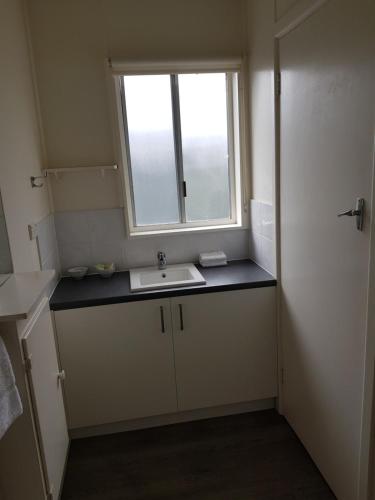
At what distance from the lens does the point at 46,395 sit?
1.58 metres

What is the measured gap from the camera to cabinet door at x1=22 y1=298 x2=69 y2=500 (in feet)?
4.60

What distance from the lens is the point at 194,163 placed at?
2602mm

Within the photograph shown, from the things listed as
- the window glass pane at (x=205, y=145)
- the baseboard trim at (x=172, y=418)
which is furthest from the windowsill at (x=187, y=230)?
the baseboard trim at (x=172, y=418)

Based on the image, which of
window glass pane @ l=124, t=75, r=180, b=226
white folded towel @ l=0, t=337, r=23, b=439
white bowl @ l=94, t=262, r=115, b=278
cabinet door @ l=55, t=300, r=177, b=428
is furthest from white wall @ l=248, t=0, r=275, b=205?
white folded towel @ l=0, t=337, r=23, b=439

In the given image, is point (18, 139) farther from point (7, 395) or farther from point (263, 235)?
point (263, 235)

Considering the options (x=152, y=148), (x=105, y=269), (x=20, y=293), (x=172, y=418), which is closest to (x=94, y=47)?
(x=152, y=148)

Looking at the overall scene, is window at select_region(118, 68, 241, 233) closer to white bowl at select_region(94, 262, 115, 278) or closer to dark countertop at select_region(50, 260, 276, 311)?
white bowl at select_region(94, 262, 115, 278)

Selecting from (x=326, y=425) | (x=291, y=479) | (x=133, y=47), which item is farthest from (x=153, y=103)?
(x=291, y=479)

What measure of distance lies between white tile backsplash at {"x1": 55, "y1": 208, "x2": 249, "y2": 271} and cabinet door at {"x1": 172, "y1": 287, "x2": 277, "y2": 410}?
1.78 feet

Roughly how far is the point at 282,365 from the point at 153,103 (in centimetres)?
184

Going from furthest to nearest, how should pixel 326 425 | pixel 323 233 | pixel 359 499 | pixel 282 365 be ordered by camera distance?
pixel 282 365
pixel 326 425
pixel 323 233
pixel 359 499

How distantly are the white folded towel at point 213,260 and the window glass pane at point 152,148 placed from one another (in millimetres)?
350

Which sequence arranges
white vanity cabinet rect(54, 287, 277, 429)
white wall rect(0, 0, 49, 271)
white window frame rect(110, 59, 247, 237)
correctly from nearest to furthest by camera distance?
white wall rect(0, 0, 49, 271)
white vanity cabinet rect(54, 287, 277, 429)
white window frame rect(110, 59, 247, 237)

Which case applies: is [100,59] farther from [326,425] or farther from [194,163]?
[326,425]
